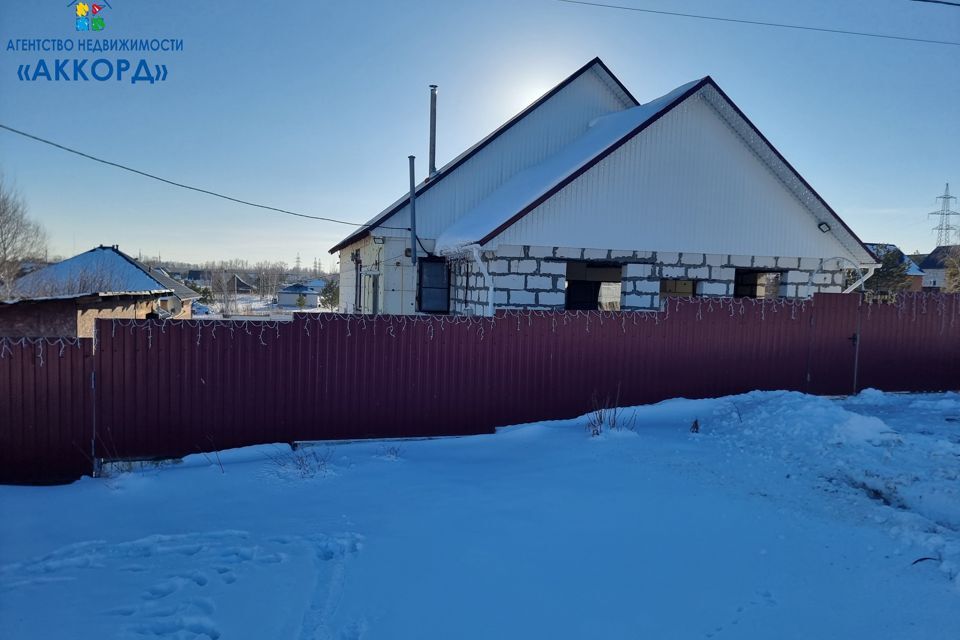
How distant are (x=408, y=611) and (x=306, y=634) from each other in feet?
2.21

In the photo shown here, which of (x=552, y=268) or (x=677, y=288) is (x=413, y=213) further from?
(x=677, y=288)

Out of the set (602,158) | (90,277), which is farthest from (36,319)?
(90,277)

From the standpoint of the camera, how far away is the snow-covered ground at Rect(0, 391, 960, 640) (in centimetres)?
384

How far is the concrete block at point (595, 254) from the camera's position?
1232cm

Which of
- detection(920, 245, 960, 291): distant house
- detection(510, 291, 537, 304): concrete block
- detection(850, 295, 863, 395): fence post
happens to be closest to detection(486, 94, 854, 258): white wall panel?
detection(510, 291, 537, 304): concrete block

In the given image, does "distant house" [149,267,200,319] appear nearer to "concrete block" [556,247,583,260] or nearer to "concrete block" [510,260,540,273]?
"concrete block" [510,260,540,273]

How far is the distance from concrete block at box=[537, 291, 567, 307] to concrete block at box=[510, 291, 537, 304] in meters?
0.16

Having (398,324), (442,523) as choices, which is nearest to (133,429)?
(398,324)

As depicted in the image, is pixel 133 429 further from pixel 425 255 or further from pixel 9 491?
pixel 425 255

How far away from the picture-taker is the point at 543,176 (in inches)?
559

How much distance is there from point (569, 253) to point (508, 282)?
144cm

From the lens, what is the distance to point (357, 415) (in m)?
8.20

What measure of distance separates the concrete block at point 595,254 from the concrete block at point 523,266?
1056 millimetres

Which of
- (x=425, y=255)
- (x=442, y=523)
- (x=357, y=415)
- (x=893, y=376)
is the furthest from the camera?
(x=425, y=255)
